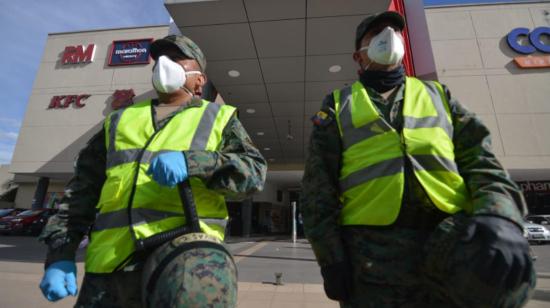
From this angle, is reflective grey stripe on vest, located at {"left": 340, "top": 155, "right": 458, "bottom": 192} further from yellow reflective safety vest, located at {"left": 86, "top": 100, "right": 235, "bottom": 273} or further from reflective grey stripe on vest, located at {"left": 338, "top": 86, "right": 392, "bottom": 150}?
yellow reflective safety vest, located at {"left": 86, "top": 100, "right": 235, "bottom": 273}

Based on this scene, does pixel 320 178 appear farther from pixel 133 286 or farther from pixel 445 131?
pixel 133 286

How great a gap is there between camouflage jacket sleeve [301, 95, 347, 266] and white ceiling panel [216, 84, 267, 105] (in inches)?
259

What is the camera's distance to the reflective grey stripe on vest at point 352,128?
1.23 metres

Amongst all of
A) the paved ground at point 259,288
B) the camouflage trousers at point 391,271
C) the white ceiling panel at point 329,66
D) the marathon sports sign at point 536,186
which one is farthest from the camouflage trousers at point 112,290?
the marathon sports sign at point 536,186

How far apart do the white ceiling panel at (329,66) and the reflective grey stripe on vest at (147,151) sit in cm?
A: 543

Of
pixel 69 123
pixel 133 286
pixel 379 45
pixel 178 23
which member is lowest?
pixel 133 286

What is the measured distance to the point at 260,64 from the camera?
666 centimetres

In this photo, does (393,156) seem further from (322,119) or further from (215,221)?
(215,221)

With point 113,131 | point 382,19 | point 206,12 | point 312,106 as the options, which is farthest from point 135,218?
point 312,106

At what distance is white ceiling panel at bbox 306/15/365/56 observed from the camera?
5234mm

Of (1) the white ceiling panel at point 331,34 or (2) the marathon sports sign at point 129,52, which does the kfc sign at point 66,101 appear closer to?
(2) the marathon sports sign at point 129,52

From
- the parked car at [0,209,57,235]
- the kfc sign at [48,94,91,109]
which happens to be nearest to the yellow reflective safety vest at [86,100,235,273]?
the parked car at [0,209,57,235]

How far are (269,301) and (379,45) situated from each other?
3308 mm

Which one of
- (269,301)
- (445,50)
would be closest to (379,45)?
(269,301)
